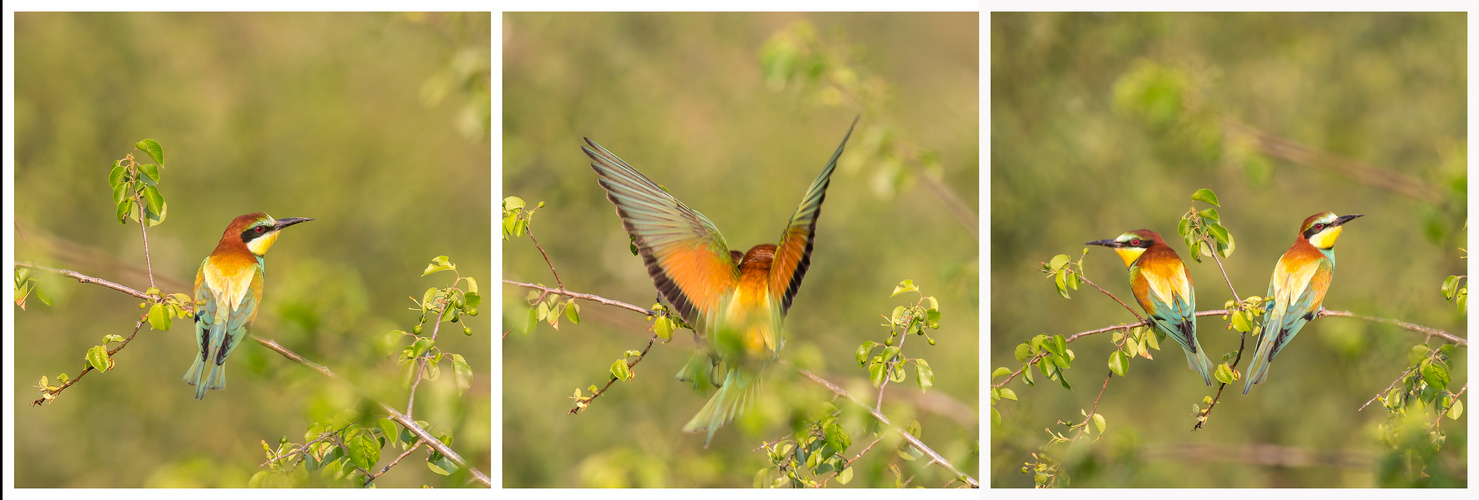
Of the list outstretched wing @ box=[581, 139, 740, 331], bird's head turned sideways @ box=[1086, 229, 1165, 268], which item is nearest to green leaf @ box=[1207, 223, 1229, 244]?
bird's head turned sideways @ box=[1086, 229, 1165, 268]

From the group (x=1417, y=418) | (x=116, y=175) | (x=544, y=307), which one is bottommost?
(x=1417, y=418)

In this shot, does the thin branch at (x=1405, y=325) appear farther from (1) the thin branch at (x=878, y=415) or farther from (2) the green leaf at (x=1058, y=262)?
(1) the thin branch at (x=878, y=415)

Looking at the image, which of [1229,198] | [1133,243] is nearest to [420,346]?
[1133,243]

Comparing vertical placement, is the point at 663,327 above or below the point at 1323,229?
below

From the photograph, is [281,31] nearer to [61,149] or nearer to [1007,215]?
[61,149]

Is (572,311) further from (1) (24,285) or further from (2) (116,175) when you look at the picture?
(1) (24,285)

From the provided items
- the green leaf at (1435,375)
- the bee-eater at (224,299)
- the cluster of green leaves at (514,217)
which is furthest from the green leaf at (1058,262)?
the bee-eater at (224,299)

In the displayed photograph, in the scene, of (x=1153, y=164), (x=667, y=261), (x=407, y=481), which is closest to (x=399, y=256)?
(x=407, y=481)
